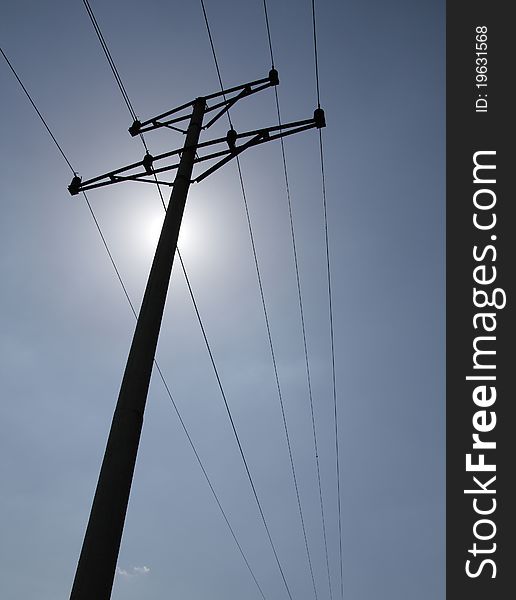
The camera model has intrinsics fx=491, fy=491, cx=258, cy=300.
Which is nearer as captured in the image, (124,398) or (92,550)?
(92,550)

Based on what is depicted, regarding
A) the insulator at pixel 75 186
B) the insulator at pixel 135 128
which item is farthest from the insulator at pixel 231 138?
the insulator at pixel 75 186

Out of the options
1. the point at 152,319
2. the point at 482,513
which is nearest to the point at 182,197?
the point at 152,319

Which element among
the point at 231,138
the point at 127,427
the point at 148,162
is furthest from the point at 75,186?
the point at 127,427

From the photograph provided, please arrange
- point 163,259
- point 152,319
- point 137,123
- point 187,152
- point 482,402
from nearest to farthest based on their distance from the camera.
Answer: point 152,319 < point 163,259 < point 187,152 < point 137,123 < point 482,402

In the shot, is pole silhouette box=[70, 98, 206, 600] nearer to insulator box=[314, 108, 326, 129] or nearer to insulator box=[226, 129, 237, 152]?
insulator box=[226, 129, 237, 152]

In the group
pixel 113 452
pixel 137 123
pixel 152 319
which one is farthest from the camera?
pixel 137 123

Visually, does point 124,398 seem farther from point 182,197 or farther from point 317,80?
point 317,80

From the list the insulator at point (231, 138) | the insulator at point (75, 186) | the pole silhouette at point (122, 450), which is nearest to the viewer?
the pole silhouette at point (122, 450)

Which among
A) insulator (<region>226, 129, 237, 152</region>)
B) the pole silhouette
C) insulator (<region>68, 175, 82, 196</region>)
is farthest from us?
insulator (<region>68, 175, 82, 196</region>)

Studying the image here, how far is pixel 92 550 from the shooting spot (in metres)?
4.40

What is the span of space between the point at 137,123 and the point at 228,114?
2.00 meters

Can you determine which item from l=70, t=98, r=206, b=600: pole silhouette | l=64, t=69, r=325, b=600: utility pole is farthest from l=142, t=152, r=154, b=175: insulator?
l=70, t=98, r=206, b=600: pole silhouette

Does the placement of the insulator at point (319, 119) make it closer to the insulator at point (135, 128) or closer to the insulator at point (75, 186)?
the insulator at point (135, 128)

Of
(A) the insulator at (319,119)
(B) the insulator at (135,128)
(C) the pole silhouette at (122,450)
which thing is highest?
(B) the insulator at (135,128)
